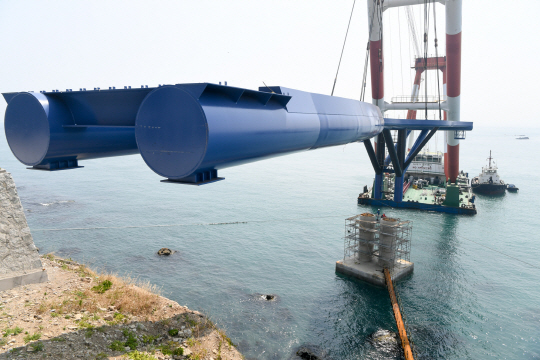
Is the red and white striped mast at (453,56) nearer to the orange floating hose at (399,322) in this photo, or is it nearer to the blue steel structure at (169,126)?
the orange floating hose at (399,322)

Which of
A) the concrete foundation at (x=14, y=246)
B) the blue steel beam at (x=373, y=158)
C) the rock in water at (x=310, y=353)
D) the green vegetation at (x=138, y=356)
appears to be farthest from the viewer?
the blue steel beam at (x=373, y=158)

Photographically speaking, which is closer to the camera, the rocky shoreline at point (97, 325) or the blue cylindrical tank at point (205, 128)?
the blue cylindrical tank at point (205, 128)

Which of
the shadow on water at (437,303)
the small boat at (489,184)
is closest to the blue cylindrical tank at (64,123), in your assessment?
the shadow on water at (437,303)

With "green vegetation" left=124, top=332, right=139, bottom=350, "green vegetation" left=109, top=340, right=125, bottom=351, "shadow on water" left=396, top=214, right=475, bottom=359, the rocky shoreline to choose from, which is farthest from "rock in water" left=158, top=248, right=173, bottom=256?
"shadow on water" left=396, top=214, right=475, bottom=359

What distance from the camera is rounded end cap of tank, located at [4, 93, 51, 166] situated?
11.1m

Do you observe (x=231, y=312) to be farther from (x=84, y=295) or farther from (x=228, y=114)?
(x=228, y=114)

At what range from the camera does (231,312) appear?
22.6 meters

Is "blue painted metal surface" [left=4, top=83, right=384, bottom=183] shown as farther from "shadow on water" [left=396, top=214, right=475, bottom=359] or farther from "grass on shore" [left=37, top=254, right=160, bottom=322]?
"shadow on water" [left=396, top=214, right=475, bottom=359]

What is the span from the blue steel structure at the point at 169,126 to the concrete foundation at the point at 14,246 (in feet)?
27.0

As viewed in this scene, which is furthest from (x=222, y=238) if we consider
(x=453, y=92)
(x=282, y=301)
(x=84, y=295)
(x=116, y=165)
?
(x=116, y=165)

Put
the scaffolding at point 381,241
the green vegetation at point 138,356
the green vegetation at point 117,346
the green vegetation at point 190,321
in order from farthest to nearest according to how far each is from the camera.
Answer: the scaffolding at point 381,241, the green vegetation at point 190,321, the green vegetation at point 117,346, the green vegetation at point 138,356

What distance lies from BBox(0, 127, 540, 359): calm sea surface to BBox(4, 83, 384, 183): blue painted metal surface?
12.6 m

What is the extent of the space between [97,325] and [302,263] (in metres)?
18.7

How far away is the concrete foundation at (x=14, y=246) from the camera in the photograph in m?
18.0
